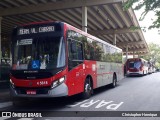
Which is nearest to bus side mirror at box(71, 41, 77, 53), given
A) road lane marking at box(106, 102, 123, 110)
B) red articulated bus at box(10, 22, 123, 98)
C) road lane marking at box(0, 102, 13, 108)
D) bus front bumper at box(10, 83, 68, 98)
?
red articulated bus at box(10, 22, 123, 98)

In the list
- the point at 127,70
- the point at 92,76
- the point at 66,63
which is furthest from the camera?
the point at 127,70

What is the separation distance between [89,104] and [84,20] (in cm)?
1291

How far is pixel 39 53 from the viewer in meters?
9.87

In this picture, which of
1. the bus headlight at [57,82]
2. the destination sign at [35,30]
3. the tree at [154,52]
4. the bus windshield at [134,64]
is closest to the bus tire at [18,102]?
the bus headlight at [57,82]

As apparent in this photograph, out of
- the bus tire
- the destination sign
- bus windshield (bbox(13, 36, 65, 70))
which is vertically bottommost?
the bus tire

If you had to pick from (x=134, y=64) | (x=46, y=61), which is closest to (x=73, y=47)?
(x=46, y=61)

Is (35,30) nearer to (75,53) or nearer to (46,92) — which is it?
(75,53)

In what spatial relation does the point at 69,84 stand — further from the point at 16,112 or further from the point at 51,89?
the point at 16,112

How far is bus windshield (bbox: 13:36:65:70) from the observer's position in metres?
9.69

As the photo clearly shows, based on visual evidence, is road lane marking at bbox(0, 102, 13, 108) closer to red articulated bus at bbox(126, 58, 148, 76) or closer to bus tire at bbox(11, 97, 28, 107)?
bus tire at bbox(11, 97, 28, 107)

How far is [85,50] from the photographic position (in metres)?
12.3

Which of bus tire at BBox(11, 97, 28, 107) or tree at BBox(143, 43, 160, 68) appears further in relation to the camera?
tree at BBox(143, 43, 160, 68)

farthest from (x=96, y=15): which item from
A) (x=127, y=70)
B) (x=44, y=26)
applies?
(x=44, y=26)

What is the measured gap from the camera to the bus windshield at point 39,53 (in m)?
9.69
